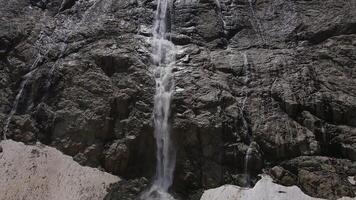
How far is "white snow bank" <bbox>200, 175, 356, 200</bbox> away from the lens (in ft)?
53.1

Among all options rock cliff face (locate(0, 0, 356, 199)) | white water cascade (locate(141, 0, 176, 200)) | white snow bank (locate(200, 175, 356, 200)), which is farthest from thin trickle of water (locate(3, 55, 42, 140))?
white snow bank (locate(200, 175, 356, 200))

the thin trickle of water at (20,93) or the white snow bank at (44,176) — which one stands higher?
the thin trickle of water at (20,93)

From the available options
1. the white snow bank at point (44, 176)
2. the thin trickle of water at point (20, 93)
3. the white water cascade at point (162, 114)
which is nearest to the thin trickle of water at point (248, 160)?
the white water cascade at point (162, 114)

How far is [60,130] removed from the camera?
1834cm

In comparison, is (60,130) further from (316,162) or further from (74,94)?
(316,162)

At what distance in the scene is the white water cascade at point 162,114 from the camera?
56.4 ft

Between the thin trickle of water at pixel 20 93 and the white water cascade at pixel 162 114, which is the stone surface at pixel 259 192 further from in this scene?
the thin trickle of water at pixel 20 93

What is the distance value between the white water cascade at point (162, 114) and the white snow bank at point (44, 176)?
1.94 metres

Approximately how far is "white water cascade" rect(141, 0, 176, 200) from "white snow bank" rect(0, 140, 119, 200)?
1.94 metres

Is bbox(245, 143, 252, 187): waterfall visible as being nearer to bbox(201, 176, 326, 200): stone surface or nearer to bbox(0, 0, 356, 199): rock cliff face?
bbox(0, 0, 356, 199): rock cliff face

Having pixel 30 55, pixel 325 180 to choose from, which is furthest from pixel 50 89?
pixel 325 180

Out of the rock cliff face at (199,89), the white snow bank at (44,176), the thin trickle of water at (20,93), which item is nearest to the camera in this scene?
the white snow bank at (44,176)

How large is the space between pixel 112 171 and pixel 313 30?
1276 centimetres

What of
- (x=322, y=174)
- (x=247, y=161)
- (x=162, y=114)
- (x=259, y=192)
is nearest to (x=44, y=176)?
(x=162, y=114)
